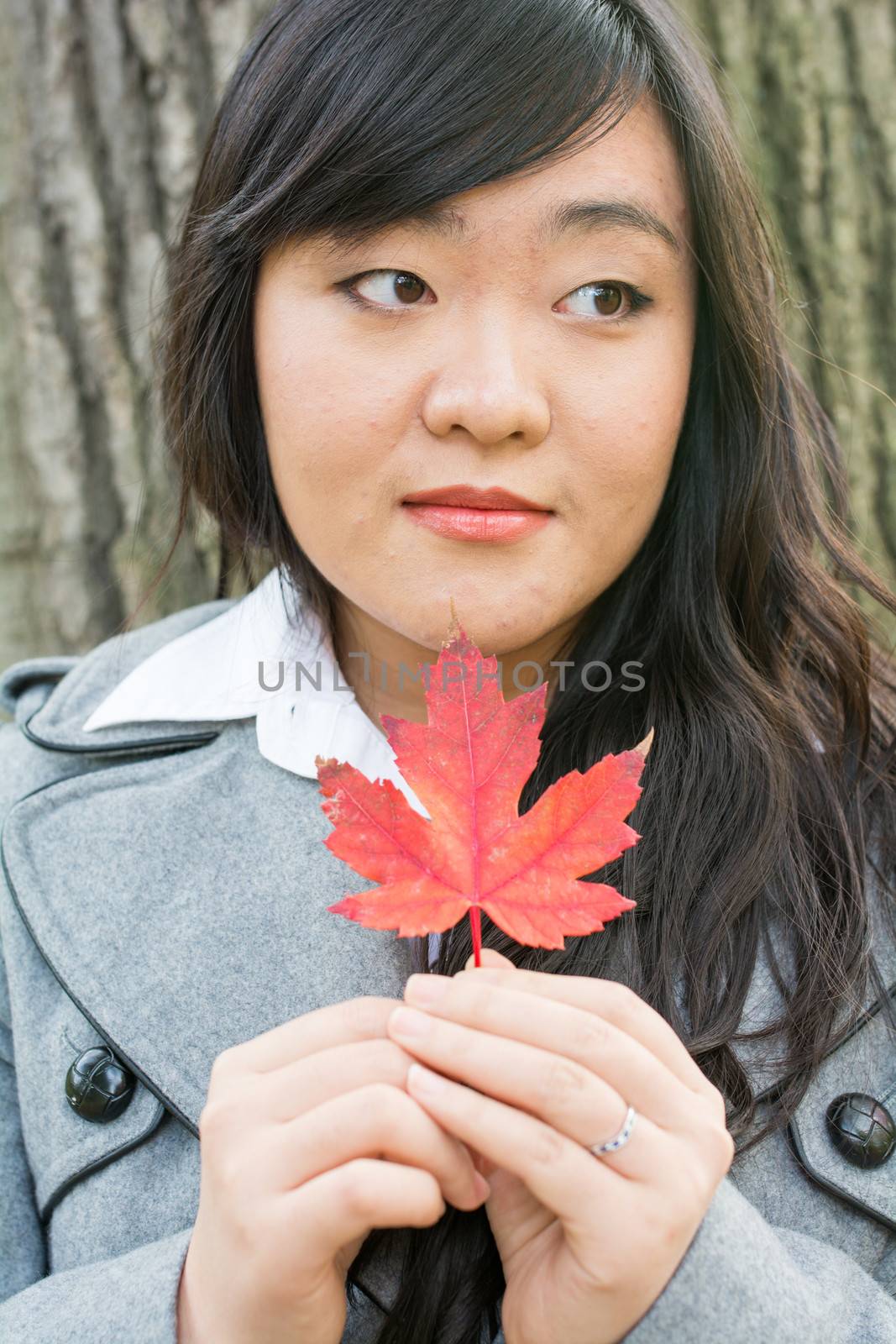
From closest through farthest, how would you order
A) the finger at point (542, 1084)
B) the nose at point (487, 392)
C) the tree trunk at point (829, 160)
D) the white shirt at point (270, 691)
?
the finger at point (542, 1084) → the nose at point (487, 392) → the white shirt at point (270, 691) → the tree trunk at point (829, 160)

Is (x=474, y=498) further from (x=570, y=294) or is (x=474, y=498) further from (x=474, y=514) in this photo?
(x=570, y=294)

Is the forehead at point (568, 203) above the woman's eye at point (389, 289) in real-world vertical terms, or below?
above

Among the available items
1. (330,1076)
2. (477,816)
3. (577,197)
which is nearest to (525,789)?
(477,816)

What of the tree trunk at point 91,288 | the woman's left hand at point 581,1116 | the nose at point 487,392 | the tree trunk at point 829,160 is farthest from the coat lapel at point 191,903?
the tree trunk at point 829,160

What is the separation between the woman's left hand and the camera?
896 mm

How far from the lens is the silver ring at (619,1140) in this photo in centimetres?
90

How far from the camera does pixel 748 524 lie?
5.19ft

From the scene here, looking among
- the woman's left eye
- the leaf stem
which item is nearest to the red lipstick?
the woman's left eye

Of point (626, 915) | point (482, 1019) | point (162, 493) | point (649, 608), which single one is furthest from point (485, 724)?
point (162, 493)

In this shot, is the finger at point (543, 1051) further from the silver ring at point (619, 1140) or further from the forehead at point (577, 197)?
the forehead at point (577, 197)

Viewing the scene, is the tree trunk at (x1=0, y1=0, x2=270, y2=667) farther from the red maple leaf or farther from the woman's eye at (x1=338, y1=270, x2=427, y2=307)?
the red maple leaf

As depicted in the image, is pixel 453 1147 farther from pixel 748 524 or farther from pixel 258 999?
pixel 748 524

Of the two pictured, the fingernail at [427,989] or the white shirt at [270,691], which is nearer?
the fingernail at [427,989]

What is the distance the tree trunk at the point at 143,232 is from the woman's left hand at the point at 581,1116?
4.91 ft
